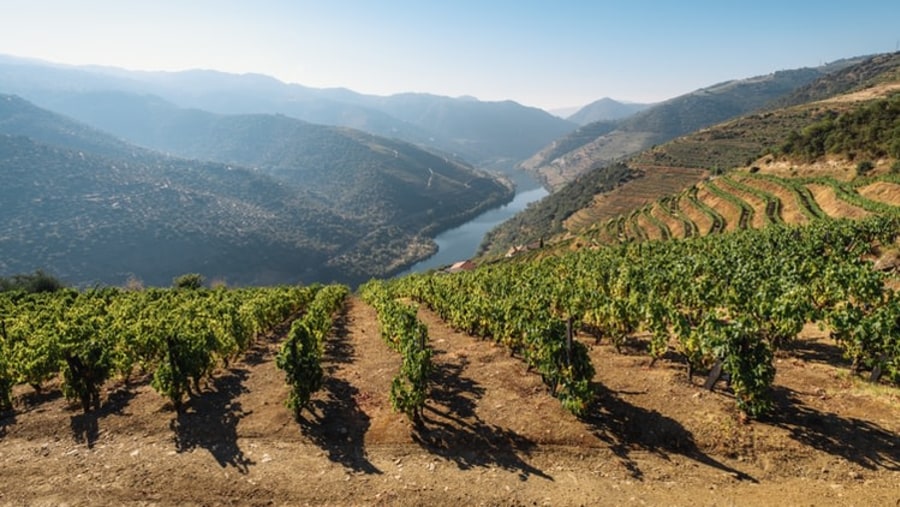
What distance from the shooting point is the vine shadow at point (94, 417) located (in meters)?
15.3

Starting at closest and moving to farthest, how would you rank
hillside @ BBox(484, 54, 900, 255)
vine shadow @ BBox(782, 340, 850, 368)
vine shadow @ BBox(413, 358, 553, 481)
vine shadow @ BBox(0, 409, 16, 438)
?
1. vine shadow @ BBox(413, 358, 553, 481)
2. vine shadow @ BBox(0, 409, 16, 438)
3. vine shadow @ BBox(782, 340, 850, 368)
4. hillside @ BBox(484, 54, 900, 255)

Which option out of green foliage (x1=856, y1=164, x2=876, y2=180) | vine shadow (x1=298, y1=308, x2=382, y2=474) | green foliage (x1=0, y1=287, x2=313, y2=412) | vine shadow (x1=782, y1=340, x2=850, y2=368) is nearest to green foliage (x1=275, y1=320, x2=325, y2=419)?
vine shadow (x1=298, y1=308, x2=382, y2=474)

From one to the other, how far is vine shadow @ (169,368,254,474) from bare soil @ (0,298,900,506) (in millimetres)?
68

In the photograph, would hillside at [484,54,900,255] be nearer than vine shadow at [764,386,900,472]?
No

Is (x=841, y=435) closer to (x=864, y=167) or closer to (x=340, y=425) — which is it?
(x=340, y=425)

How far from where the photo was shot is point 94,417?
16469 mm

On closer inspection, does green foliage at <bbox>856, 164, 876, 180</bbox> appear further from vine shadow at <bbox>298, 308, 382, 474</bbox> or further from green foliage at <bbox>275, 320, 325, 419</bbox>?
green foliage at <bbox>275, 320, 325, 419</bbox>

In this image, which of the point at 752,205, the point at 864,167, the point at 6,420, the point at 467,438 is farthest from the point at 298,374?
the point at 864,167

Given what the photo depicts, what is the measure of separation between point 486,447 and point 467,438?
76cm

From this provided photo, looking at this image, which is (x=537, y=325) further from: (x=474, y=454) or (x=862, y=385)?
(x=862, y=385)

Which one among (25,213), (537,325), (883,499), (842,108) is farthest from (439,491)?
(25,213)

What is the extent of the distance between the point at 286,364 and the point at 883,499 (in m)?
17.4

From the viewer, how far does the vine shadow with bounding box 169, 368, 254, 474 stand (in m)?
14.0

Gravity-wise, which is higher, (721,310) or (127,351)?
(721,310)
